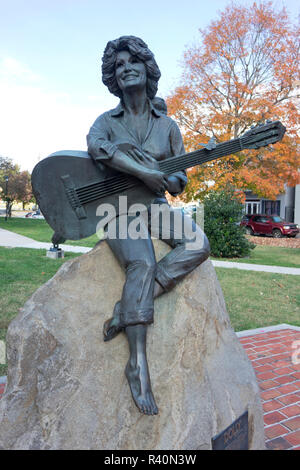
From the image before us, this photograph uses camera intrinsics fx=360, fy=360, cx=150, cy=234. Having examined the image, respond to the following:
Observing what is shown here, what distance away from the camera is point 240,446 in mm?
2168

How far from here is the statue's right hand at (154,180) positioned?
90.1 inches

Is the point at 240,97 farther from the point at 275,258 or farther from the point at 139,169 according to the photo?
the point at 139,169

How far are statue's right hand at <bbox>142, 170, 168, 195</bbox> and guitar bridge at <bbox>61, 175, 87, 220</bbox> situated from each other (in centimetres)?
47

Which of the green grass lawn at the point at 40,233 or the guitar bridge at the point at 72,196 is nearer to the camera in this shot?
the guitar bridge at the point at 72,196

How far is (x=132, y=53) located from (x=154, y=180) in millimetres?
900

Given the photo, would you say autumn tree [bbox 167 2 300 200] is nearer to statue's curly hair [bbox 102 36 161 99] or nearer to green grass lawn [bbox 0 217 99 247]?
green grass lawn [bbox 0 217 99 247]

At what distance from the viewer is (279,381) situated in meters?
3.43

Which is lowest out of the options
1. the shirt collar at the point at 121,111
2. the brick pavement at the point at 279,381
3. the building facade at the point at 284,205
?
the brick pavement at the point at 279,381

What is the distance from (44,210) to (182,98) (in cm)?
1219

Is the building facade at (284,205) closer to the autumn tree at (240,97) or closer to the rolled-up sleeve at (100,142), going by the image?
the autumn tree at (240,97)

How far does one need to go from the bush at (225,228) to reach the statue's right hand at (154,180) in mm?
8459

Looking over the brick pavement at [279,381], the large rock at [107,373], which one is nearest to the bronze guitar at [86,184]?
the large rock at [107,373]
